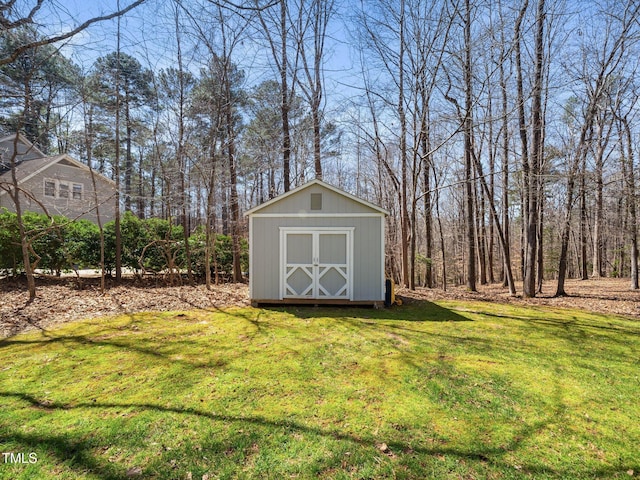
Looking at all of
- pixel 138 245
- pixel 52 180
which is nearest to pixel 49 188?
pixel 52 180

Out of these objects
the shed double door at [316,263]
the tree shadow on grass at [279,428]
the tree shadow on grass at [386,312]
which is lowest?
the tree shadow on grass at [279,428]

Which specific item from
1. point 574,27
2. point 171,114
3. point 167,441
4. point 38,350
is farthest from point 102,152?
point 574,27

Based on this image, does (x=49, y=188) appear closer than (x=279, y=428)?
No

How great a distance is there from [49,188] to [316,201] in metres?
14.4

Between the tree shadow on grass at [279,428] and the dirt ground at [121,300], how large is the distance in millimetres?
3817

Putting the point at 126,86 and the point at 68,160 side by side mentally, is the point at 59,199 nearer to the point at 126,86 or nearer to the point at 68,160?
the point at 68,160

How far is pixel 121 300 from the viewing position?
7477mm

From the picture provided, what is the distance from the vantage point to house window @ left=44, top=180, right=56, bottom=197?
14.0 meters

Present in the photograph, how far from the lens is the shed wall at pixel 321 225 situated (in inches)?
286

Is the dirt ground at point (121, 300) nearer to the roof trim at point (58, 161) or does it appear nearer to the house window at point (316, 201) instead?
the house window at point (316, 201)

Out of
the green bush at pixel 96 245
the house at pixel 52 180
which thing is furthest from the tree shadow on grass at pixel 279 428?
the house at pixel 52 180

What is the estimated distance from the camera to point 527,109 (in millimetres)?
9250

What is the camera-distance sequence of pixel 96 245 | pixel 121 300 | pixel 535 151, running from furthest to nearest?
pixel 96 245, pixel 535 151, pixel 121 300

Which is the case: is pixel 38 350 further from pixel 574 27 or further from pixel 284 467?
pixel 574 27
